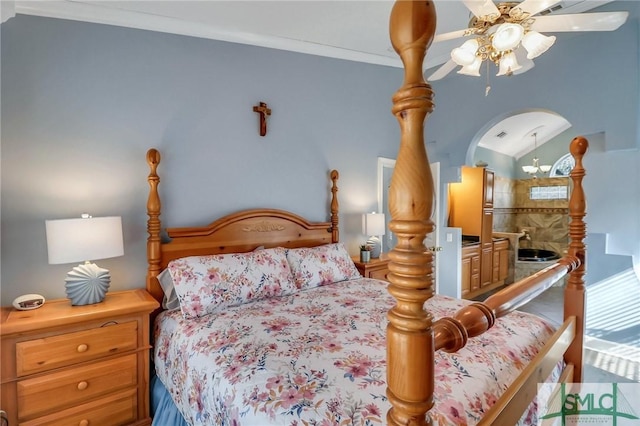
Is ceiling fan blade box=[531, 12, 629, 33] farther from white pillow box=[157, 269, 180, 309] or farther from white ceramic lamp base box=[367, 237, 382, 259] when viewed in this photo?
white pillow box=[157, 269, 180, 309]

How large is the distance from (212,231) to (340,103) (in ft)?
6.13

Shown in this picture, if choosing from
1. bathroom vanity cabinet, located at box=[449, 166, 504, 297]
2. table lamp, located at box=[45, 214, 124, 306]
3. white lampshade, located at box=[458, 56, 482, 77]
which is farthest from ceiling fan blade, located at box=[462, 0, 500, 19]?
bathroom vanity cabinet, located at box=[449, 166, 504, 297]

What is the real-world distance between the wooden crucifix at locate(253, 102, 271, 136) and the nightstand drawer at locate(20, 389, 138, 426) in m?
2.10

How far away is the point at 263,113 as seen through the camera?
9.29ft

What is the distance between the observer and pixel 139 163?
2348 mm

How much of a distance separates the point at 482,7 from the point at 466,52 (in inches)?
10.2

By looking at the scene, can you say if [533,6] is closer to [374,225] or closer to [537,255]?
[374,225]

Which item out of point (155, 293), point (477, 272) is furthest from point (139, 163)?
point (477, 272)

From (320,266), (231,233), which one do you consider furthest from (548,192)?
(231,233)

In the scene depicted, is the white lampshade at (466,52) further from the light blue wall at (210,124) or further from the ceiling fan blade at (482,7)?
the light blue wall at (210,124)

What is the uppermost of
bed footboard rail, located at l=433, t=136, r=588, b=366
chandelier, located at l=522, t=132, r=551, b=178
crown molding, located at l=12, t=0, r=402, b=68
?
crown molding, located at l=12, t=0, r=402, b=68

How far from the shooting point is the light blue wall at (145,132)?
78.7 inches

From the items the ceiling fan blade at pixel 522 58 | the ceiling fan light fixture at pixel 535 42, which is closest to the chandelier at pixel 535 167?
the ceiling fan blade at pixel 522 58

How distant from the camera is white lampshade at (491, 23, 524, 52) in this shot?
165 cm
